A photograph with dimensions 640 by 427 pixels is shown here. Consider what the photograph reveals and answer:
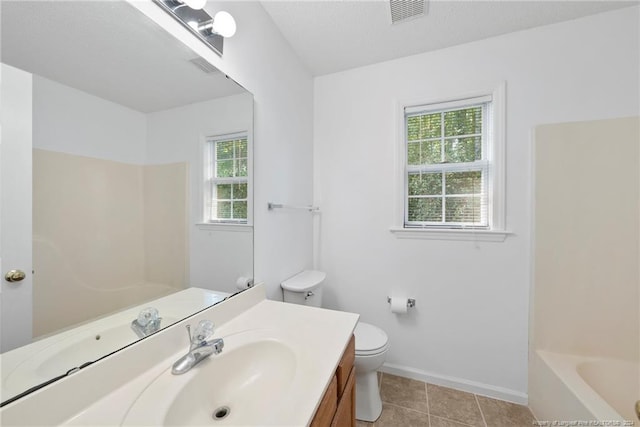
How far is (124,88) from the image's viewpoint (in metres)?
0.75

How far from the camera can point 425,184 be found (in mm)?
1908

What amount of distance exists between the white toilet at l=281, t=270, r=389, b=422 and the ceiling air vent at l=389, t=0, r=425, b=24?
5.93 ft

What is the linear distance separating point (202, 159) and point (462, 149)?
178 cm

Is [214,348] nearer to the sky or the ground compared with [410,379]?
nearer to the sky

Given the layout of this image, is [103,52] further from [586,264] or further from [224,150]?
[586,264]

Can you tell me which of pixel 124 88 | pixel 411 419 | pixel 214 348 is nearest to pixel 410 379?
pixel 411 419

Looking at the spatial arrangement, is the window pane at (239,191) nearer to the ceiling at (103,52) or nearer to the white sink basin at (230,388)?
the ceiling at (103,52)

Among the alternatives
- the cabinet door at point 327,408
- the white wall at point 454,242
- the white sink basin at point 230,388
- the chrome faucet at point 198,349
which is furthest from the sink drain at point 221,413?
the white wall at point 454,242

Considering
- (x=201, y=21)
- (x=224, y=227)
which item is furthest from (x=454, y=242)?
(x=201, y=21)

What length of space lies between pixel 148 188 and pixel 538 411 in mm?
2462

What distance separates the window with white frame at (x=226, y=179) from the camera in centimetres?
105

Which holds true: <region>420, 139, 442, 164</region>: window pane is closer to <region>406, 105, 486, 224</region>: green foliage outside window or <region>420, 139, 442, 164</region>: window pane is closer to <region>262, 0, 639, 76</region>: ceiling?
<region>406, 105, 486, 224</region>: green foliage outside window

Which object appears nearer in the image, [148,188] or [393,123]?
[148,188]

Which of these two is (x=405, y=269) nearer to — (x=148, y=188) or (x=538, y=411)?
(x=538, y=411)
